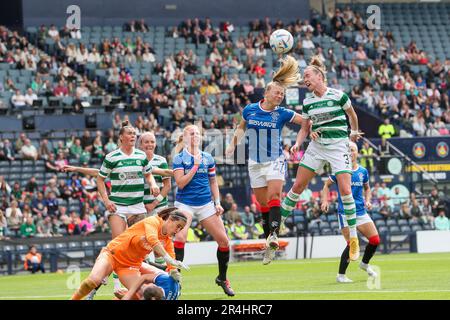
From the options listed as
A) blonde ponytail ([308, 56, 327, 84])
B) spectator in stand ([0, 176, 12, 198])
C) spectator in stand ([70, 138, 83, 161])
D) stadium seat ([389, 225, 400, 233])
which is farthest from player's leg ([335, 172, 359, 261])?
spectator in stand ([70, 138, 83, 161])

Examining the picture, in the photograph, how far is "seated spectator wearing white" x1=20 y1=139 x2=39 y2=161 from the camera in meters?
32.4

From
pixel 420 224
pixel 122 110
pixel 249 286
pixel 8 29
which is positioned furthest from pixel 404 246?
pixel 8 29

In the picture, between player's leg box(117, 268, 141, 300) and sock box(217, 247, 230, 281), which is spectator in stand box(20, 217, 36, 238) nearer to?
sock box(217, 247, 230, 281)

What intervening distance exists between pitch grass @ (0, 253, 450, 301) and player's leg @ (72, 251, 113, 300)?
91.6 inches

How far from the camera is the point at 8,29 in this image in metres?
41.9

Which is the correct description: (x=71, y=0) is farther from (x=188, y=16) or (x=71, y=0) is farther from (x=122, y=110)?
(x=122, y=110)

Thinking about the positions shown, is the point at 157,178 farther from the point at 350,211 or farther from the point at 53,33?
the point at 53,33

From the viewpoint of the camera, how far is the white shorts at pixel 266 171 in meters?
15.6

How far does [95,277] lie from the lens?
39.1 feet

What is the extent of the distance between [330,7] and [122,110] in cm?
1818

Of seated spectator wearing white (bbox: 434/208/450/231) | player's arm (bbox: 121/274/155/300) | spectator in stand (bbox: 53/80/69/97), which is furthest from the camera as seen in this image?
spectator in stand (bbox: 53/80/69/97)

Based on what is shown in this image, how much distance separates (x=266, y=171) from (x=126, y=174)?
2.06m

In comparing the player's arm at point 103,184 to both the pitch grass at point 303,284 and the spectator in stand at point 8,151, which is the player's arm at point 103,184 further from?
the spectator in stand at point 8,151

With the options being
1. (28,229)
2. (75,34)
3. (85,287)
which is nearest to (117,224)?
(85,287)
